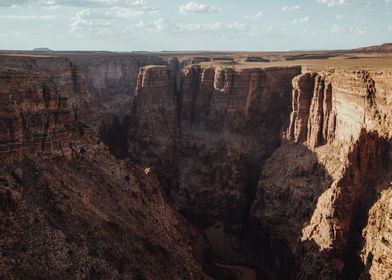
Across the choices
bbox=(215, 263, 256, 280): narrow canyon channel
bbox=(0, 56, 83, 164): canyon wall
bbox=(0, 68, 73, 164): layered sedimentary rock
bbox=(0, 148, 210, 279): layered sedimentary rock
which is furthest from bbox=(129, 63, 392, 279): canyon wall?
bbox=(0, 68, 73, 164): layered sedimentary rock

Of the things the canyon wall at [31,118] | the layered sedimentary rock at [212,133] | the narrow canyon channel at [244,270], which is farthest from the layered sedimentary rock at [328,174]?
the canyon wall at [31,118]

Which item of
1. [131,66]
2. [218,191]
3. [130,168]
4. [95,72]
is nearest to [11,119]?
[130,168]

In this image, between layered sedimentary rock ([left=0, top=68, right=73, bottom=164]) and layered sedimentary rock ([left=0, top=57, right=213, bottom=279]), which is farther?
layered sedimentary rock ([left=0, top=68, right=73, bottom=164])

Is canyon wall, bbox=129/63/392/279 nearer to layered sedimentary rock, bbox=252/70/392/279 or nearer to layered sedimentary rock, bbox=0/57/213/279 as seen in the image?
layered sedimentary rock, bbox=252/70/392/279

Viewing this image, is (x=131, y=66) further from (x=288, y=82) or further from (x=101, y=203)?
(x=101, y=203)

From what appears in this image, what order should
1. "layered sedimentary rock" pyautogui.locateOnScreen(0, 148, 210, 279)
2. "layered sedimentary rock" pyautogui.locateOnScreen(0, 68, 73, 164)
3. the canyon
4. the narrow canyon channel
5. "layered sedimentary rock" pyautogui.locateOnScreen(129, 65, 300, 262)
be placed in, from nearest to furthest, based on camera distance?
"layered sedimentary rock" pyautogui.locateOnScreen(0, 148, 210, 279)
the canyon
"layered sedimentary rock" pyautogui.locateOnScreen(0, 68, 73, 164)
the narrow canyon channel
"layered sedimentary rock" pyautogui.locateOnScreen(129, 65, 300, 262)

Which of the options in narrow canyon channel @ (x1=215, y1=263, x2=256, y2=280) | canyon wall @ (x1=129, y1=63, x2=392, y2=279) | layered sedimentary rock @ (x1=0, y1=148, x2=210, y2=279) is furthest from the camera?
narrow canyon channel @ (x1=215, y1=263, x2=256, y2=280)
